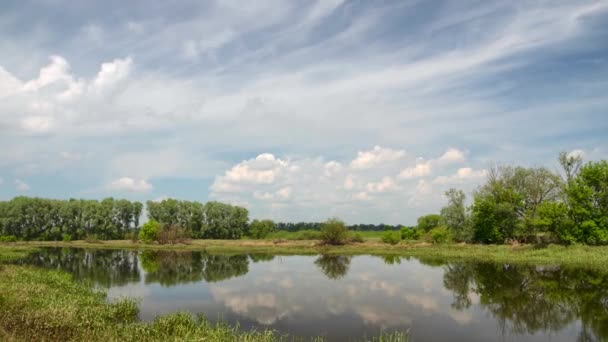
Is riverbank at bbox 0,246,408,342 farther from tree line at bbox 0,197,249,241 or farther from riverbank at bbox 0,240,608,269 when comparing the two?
tree line at bbox 0,197,249,241

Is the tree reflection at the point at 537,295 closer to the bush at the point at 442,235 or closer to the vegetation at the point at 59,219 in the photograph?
the bush at the point at 442,235

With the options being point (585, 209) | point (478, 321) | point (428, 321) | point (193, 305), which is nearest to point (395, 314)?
point (428, 321)

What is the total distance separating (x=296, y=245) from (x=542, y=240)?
39.1m

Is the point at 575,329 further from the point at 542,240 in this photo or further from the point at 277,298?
the point at 542,240

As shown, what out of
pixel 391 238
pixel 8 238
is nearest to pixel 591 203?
pixel 391 238

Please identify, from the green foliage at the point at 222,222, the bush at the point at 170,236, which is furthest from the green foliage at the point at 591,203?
the green foliage at the point at 222,222

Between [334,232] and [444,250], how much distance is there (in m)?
20.4

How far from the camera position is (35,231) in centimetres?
11150

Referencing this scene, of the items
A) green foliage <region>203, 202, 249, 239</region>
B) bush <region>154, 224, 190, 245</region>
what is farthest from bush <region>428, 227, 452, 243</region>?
green foliage <region>203, 202, 249, 239</region>

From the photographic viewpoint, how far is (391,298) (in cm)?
2823

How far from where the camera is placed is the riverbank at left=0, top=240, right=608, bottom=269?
155 ft

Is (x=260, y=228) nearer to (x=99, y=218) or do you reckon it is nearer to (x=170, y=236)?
(x=170, y=236)

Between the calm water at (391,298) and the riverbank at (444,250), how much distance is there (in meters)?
5.22

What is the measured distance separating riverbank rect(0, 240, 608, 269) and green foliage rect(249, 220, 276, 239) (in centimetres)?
2592
